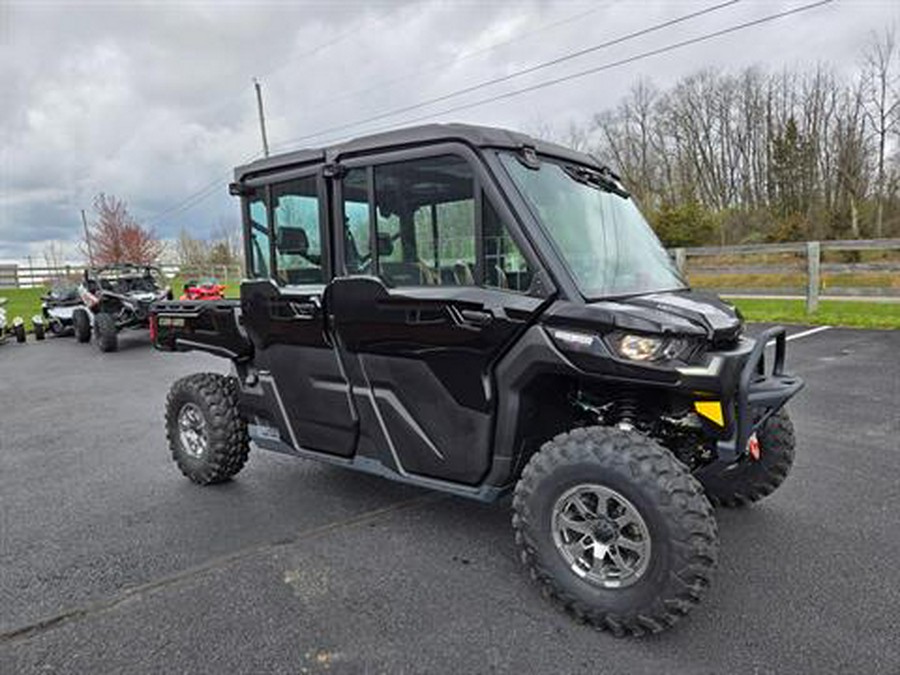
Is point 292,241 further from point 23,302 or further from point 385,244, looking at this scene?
point 23,302

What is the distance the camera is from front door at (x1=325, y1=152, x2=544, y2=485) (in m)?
2.71

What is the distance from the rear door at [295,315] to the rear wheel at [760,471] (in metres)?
2.16

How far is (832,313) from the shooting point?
11023mm

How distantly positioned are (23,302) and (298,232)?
1169 inches

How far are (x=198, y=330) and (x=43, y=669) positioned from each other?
2.45 metres

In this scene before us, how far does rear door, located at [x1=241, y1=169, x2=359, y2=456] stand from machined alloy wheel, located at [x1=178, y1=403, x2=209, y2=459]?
84cm

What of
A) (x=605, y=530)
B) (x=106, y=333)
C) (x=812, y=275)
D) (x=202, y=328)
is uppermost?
(x=202, y=328)

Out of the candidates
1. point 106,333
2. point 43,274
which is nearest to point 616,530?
point 106,333

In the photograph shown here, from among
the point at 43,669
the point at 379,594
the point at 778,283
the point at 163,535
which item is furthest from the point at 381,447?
the point at 778,283

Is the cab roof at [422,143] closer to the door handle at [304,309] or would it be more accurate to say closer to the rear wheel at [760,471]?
the door handle at [304,309]

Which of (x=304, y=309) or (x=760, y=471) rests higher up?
(x=304, y=309)

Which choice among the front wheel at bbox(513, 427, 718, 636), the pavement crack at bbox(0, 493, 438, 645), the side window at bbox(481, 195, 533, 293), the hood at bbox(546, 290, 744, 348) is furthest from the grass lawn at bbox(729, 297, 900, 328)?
the side window at bbox(481, 195, 533, 293)

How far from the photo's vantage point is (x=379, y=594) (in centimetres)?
278

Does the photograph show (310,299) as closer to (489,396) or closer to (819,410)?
(489,396)
